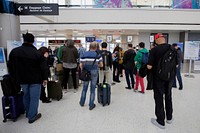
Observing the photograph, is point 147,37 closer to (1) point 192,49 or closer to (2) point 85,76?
(1) point 192,49

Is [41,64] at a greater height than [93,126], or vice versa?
[41,64]

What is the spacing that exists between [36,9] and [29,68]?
2138 millimetres

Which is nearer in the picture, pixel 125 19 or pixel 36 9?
pixel 36 9

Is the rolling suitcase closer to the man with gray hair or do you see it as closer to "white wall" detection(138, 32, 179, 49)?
the man with gray hair

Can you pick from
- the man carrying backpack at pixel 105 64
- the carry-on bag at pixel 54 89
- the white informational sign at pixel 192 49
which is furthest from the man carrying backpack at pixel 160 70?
the white informational sign at pixel 192 49

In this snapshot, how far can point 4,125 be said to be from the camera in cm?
274

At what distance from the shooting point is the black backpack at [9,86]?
2748mm

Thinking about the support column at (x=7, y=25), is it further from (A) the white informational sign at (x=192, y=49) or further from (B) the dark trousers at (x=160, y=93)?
(A) the white informational sign at (x=192, y=49)

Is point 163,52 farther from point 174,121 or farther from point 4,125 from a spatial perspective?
point 4,125

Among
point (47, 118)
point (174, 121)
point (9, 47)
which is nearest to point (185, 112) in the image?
point (174, 121)

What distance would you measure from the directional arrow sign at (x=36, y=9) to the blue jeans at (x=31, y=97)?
2030 mm

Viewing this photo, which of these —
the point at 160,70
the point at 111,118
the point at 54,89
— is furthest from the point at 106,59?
the point at 160,70

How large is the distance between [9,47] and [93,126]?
97.1 inches

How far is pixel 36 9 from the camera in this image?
4055 mm
